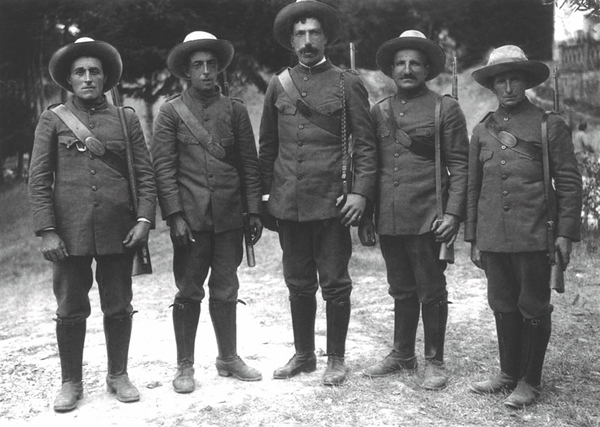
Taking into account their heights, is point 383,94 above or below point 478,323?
above

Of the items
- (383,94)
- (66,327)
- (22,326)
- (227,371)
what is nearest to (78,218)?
(66,327)

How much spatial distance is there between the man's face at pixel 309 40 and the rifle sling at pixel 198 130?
76 centimetres

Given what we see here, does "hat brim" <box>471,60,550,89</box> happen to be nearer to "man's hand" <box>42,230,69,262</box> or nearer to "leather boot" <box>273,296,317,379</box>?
"leather boot" <box>273,296,317,379</box>

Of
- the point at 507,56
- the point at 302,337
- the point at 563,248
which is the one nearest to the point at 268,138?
the point at 302,337

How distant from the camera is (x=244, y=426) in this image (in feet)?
12.5

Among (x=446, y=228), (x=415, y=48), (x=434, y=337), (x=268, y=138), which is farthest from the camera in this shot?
(x=268, y=138)

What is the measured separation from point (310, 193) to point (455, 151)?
0.91 m

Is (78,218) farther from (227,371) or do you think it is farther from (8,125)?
(8,125)

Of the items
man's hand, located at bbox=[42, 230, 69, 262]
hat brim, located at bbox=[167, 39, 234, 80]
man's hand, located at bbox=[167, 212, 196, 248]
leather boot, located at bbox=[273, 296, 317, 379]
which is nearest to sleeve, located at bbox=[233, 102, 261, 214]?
hat brim, located at bbox=[167, 39, 234, 80]

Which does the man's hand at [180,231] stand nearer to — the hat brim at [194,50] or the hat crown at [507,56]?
the hat brim at [194,50]

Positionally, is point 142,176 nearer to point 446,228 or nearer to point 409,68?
point 409,68

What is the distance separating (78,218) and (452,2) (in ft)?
23.2

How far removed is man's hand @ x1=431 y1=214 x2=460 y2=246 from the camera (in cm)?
426

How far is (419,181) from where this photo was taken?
4371mm
